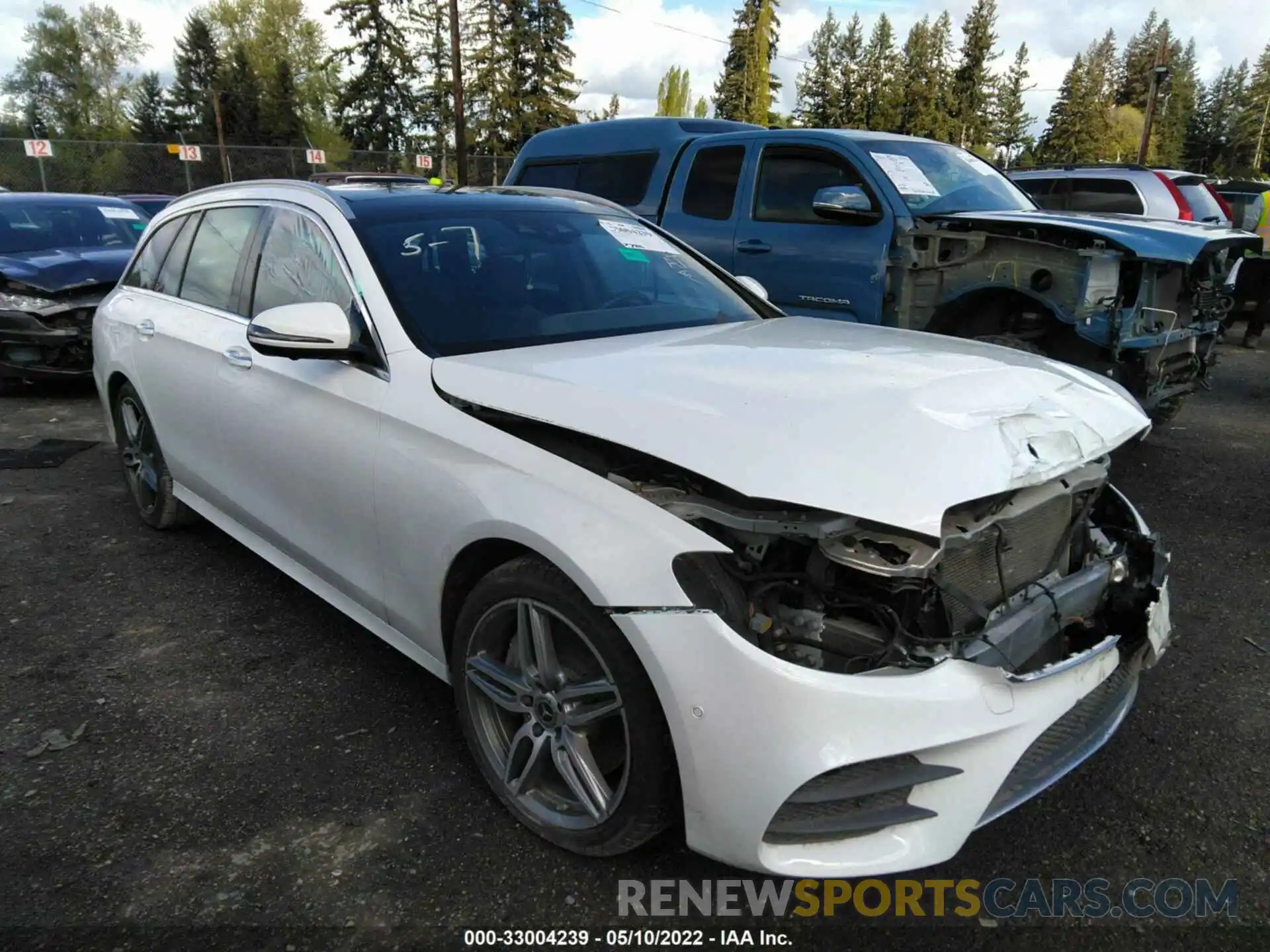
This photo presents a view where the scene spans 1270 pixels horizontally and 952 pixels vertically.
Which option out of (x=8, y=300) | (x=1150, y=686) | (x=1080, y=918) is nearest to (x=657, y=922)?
(x=1080, y=918)

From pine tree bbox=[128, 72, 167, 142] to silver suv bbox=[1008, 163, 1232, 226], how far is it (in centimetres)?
6203

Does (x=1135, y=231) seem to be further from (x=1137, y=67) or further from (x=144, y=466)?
(x=1137, y=67)

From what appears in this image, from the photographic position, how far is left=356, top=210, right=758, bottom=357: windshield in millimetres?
2721

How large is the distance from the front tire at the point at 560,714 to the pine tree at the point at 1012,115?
72343 millimetres

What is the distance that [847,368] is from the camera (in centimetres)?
236

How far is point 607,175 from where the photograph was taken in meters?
7.22

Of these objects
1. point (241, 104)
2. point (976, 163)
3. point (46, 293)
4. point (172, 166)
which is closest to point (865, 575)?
point (976, 163)

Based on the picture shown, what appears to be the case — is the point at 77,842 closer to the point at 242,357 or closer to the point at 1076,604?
the point at 242,357

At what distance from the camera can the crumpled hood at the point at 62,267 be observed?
7.47m

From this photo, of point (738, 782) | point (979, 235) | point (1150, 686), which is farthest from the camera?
point (979, 235)

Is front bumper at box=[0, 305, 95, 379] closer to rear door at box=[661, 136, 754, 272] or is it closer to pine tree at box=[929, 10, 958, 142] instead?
rear door at box=[661, 136, 754, 272]

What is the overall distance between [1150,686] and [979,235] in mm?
3161

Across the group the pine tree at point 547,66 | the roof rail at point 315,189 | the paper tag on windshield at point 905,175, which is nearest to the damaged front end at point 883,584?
the roof rail at point 315,189

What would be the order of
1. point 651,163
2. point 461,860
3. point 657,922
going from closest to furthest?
point 657,922 < point 461,860 < point 651,163
